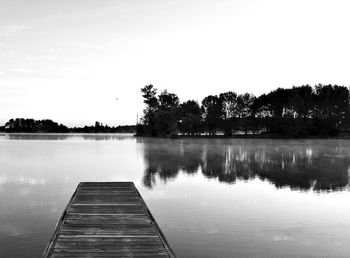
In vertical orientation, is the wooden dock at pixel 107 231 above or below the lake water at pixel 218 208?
above

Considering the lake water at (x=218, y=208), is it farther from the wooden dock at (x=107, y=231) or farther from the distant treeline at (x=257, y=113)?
the distant treeline at (x=257, y=113)

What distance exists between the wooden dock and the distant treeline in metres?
110

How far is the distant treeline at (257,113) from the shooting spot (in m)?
121

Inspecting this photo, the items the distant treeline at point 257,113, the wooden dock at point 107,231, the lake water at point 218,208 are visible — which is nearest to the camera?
the wooden dock at point 107,231

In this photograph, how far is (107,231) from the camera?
10.3m

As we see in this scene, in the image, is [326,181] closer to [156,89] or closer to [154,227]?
[154,227]

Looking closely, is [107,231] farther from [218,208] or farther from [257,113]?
[257,113]

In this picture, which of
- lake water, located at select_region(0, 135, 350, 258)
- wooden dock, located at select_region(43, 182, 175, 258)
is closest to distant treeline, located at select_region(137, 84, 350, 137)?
lake water, located at select_region(0, 135, 350, 258)

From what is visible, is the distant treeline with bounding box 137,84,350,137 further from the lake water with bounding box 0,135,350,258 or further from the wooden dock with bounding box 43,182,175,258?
Answer: the wooden dock with bounding box 43,182,175,258

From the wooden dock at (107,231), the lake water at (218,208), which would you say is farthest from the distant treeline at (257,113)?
the wooden dock at (107,231)

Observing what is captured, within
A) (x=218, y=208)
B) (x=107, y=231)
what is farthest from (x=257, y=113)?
(x=107, y=231)

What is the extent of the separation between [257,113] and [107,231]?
137 m

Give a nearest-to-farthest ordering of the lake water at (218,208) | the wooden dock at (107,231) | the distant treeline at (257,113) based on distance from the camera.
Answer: the wooden dock at (107,231), the lake water at (218,208), the distant treeline at (257,113)

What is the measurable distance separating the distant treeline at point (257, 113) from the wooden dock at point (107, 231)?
110 m
